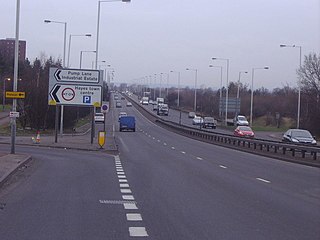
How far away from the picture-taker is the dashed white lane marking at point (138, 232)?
10.4m

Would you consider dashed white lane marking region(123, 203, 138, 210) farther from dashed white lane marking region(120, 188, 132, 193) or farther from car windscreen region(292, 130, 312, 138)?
car windscreen region(292, 130, 312, 138)

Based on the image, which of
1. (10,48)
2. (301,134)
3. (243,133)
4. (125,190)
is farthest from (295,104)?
(10,48)

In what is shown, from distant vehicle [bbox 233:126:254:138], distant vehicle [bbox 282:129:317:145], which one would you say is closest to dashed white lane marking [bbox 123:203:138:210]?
distant vehicle [bbox 282:129:317:145]

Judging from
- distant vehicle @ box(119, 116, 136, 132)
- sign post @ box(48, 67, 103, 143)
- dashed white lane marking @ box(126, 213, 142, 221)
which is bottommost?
distant vehicle @ box(119, 116, 136, 132)

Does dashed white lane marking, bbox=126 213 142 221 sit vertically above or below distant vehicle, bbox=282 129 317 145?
below

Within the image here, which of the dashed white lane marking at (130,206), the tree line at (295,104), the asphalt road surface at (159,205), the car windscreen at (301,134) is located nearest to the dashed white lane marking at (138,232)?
the asphalt road surface at (159,205)

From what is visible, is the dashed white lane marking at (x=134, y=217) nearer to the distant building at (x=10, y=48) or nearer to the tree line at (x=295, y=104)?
the tree line at (x=295, y=104)

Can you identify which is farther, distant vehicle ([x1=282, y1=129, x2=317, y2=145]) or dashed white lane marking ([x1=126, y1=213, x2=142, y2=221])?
distant vehicle ([x1=282, y1=129, x2=317, y2=145])

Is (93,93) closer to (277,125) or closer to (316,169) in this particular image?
(316,169)

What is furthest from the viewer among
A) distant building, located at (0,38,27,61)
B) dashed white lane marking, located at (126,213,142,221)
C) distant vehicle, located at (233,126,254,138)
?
distant building, located at (0,38,27,61)

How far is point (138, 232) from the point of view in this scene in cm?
1066

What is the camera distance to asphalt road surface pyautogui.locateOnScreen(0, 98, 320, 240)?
10812 millimetres

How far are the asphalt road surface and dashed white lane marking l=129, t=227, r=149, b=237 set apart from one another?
5 centimetres

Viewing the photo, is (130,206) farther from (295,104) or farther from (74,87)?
(295,104)
